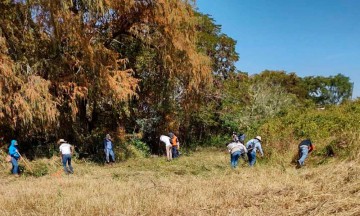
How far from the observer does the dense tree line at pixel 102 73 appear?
16.5 m

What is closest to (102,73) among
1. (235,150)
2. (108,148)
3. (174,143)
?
(108,148)

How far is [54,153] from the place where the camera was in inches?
696

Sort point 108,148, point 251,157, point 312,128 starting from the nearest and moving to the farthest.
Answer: point 251,157 → point 108,148 → point 312,128

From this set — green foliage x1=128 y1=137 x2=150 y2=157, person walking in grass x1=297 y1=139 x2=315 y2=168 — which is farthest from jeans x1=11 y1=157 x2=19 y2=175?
person walking in grass x1=297 y1=139 x2=315 y2=168

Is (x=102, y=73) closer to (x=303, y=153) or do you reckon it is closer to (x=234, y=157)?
(x=234, y=157)

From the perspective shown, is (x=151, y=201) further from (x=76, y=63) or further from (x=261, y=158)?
(x=76, y=63)

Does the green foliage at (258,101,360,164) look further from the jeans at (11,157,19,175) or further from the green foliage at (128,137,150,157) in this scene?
the jeans at (11,157,19,175)

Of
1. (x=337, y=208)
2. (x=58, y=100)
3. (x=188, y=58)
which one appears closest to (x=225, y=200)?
(x=337, y=208)

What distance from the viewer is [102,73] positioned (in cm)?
1766

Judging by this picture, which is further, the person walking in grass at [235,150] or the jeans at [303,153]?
the person walking in grass at [235,150]

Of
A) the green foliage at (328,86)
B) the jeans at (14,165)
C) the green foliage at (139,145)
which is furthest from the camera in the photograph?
the green foliage at (328,86)

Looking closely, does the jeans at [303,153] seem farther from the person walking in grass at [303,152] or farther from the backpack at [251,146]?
the backpack at [251,146]

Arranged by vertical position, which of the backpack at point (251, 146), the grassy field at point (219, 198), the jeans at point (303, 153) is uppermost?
the backpack at point (251, 146)

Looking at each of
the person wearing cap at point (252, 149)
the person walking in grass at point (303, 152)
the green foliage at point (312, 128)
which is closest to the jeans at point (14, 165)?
the person wearing cap at point (252, 149)
